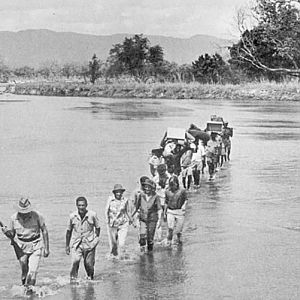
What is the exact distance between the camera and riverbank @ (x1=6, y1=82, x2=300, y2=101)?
264 ft

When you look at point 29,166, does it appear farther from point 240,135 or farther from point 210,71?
point 210,71

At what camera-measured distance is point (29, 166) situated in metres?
26.9

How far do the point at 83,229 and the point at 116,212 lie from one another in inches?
52.9

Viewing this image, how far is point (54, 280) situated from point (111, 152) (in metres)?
19.3

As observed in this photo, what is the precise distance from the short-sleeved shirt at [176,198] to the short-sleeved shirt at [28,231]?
3.43m

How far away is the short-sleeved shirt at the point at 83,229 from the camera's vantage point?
11.4 meters

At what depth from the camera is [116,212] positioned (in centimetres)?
1273

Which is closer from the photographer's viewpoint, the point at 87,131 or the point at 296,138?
the point at 296,138

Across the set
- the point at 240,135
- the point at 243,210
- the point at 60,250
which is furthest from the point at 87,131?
the point at 60,250

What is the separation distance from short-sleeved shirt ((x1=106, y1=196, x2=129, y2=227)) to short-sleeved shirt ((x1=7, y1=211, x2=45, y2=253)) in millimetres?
1932

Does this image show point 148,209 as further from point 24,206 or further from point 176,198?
point 24,206

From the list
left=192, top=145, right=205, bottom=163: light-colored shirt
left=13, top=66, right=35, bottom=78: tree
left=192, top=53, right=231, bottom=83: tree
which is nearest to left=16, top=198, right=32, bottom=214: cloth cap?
left=192, top=145, right=205, bottom=163: light-colored shirt

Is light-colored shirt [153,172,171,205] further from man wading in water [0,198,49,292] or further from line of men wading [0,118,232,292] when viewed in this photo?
man wading in water [0,198,49,292]

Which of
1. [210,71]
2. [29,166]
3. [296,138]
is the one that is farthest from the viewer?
[210,71]
